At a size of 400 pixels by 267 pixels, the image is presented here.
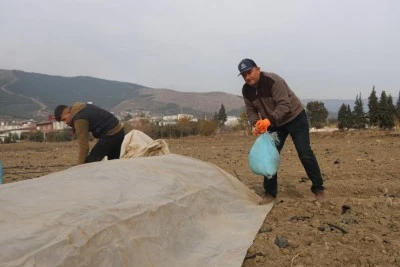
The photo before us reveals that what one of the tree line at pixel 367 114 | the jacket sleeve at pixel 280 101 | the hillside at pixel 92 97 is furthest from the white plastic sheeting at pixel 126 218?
the hillside at pixel 92 97

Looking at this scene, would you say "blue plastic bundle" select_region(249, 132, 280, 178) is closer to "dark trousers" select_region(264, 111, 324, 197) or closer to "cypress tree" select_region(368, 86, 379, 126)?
"dark trousers" select_region(264, 111, 324, 197)

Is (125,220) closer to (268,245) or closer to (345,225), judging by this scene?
(268,245)

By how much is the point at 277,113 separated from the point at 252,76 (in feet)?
1.41

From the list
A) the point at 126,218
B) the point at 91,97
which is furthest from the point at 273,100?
the point at 91,97

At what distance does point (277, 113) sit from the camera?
4.30 m

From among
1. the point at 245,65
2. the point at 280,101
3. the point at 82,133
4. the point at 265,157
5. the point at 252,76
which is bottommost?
the point at 265,157

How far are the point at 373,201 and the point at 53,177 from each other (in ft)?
9.67

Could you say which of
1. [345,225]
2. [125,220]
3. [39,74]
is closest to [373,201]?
[345,225]

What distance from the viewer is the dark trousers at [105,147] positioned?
15.7 ft

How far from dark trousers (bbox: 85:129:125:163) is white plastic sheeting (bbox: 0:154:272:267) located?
1.08 metres

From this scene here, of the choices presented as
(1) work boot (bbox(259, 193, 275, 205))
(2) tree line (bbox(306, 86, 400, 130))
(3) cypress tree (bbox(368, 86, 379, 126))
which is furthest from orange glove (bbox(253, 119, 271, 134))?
(3) cypress tree (bbox(368, 86, 379, 126))

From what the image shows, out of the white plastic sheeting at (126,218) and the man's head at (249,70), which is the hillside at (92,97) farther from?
the white plastic sheeting at (126,218)

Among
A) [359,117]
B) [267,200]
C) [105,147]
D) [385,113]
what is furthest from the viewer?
[359,117]

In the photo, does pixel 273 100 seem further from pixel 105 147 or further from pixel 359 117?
pixel 359 117
